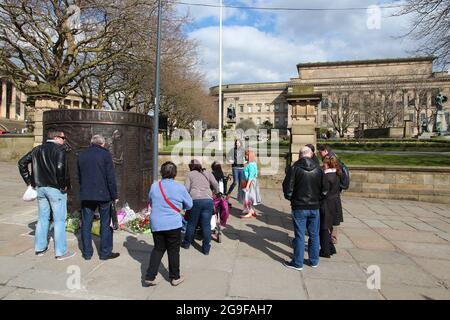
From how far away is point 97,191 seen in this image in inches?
181

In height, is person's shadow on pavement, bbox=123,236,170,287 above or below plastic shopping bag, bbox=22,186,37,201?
below

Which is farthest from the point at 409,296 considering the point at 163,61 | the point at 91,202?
the point at 163,61

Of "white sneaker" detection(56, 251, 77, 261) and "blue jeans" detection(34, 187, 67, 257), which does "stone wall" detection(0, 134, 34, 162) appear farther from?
"white sneaker" detection(56, 251, 77, 261)

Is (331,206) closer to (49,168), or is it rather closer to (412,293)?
(412,293)

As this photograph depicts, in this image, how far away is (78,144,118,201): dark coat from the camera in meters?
4.58

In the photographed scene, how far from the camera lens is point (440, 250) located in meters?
Answer: 5.75

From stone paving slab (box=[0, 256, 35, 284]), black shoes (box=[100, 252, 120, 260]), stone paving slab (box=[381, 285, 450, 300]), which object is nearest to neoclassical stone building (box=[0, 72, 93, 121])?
stone paving slab (box=[0, 256, 35, 284])

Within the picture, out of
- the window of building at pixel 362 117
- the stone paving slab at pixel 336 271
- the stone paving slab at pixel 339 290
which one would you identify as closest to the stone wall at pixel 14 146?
the stone paving slab at pixel 336 271

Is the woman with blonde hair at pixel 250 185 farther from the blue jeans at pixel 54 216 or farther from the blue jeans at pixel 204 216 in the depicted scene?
the blue jeans at pixel 54 216

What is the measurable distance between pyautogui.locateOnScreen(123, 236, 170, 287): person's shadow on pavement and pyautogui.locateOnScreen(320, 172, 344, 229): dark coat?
2.71 metres

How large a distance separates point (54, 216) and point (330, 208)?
4463mm

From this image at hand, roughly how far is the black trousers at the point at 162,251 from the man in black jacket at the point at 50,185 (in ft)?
5.77

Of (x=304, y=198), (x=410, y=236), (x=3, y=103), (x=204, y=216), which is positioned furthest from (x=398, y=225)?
(x=3, y=103)

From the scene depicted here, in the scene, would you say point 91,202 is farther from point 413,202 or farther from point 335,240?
point 413,202
